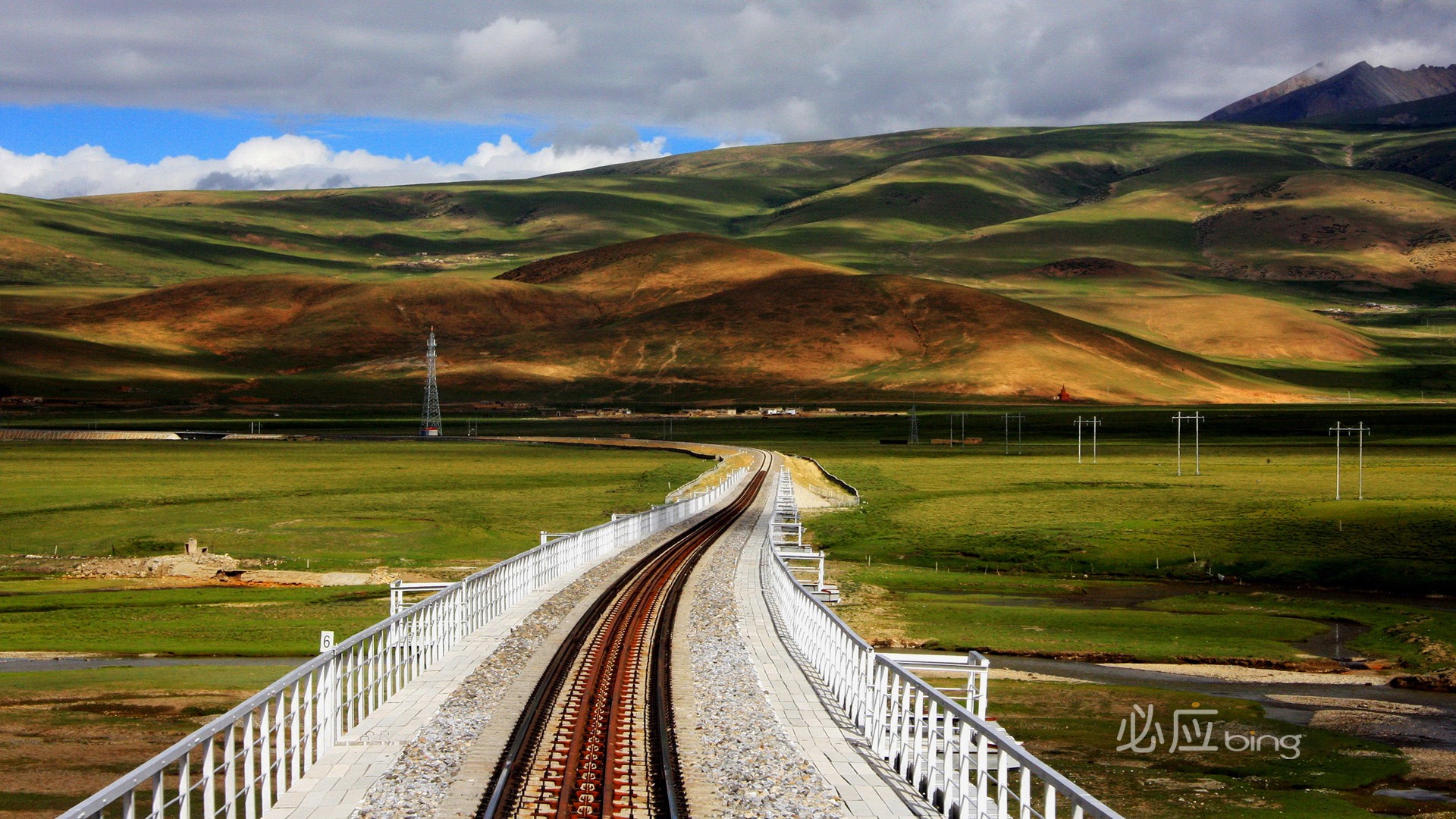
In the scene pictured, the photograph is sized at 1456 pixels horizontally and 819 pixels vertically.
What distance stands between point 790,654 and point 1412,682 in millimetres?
17215

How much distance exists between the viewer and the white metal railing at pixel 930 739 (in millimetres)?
12531

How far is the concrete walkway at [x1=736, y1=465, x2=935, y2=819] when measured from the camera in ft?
49.5

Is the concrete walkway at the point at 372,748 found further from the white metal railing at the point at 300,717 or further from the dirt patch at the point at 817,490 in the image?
the dirt patch at the point at 817,490

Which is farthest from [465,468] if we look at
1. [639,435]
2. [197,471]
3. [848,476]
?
[639,435]

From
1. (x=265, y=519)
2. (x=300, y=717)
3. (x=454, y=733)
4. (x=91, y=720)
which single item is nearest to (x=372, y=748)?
(x=454, y=733)

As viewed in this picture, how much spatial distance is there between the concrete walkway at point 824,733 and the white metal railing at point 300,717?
5.55 meters

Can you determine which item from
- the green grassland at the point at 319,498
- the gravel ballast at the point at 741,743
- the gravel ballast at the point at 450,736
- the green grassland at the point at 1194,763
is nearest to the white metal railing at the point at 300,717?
the gravel ballast at the point at 450,736

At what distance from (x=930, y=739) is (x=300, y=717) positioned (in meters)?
10.5

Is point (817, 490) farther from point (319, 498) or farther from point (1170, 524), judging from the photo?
point (319, 498)

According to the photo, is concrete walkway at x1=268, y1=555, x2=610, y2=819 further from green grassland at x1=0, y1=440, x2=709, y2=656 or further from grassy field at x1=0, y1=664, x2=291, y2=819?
green grassland at x1=0, y1=440, x2=709, y2=656

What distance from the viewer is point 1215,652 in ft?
119

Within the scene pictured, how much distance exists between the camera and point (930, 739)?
15.4 metres

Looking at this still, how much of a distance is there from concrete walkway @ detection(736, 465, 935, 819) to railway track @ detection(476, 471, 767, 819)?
1683 mm

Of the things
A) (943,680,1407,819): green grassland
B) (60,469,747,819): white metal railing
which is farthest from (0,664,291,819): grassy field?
(943,680,1407,819): green grassland
